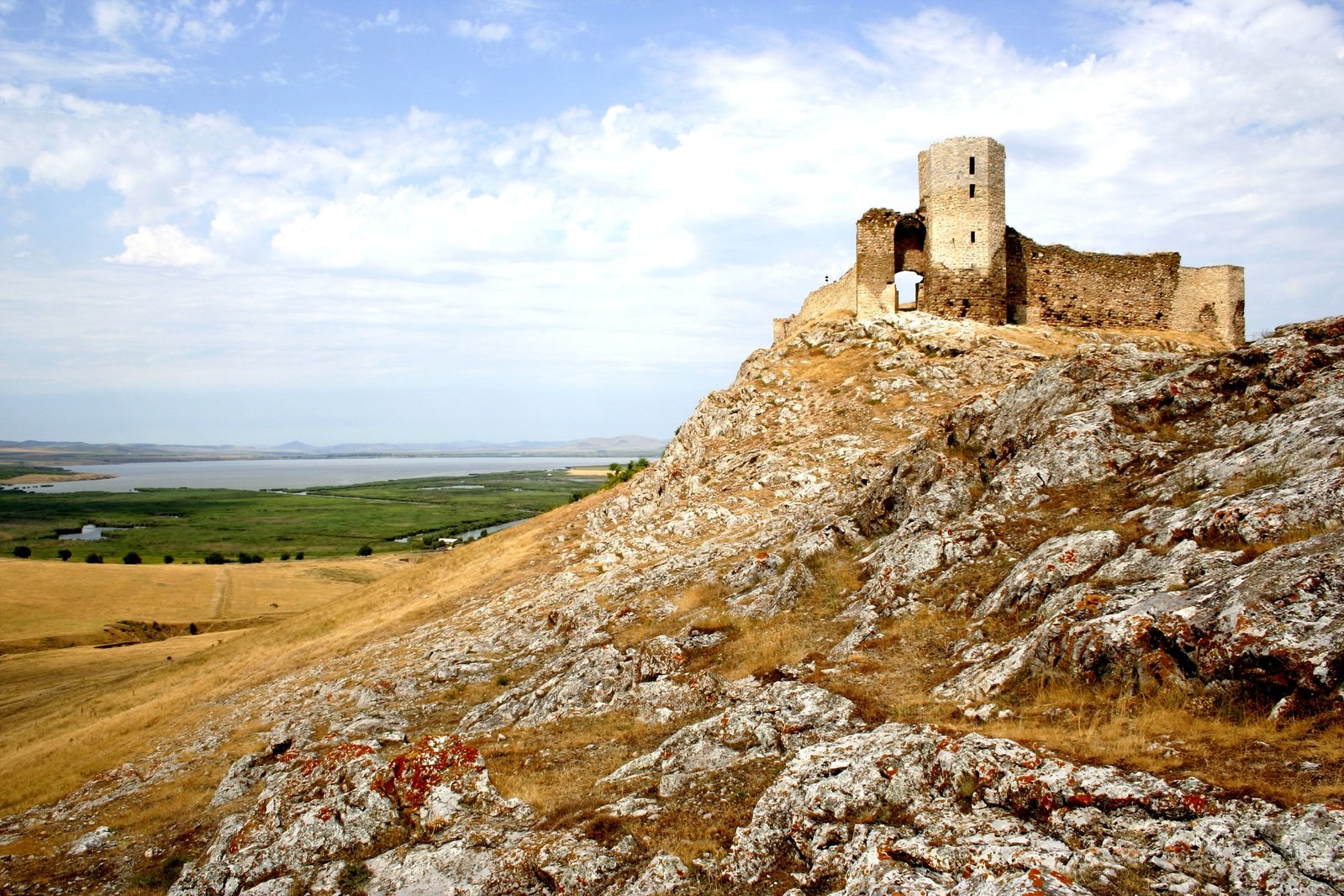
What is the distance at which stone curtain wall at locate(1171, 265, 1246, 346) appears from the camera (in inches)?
1321

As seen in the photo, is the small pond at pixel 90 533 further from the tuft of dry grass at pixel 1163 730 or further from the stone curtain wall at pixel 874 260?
the tuft of dry grass at pixel 1163 730

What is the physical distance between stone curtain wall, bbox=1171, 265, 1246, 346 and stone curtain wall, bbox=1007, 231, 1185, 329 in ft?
1.25

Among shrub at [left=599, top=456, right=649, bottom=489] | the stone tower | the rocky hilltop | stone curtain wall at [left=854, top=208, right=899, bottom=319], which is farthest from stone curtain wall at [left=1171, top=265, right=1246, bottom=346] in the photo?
shrub at [left=599, top=456, right=649, bottom=489]

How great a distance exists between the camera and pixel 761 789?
1041 cm

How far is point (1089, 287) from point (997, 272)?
15.9 feet

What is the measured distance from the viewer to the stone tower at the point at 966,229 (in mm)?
33031

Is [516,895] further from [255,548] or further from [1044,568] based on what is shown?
[255,548]

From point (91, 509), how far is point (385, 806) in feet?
A: 683

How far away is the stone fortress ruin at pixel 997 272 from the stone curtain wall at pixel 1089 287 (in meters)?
0.04

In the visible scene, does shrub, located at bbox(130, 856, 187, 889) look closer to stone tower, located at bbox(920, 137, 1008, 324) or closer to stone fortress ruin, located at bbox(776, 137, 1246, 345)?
stone fortress ruin, located at bbox(776, 137, 1246, 345)

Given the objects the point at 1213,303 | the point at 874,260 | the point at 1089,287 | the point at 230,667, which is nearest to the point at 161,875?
the point at 230,667

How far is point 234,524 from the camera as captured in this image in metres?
152

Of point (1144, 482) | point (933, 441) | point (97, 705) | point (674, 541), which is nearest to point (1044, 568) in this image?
point (1144, 482)

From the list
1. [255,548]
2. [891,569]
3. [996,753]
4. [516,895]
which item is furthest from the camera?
[255,548]
